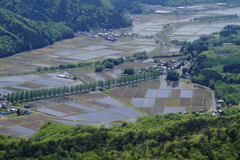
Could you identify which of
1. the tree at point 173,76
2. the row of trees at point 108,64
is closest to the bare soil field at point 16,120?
the row of trees at point 108,64

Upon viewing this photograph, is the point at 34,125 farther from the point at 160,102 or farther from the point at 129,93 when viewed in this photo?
the point at 129,93

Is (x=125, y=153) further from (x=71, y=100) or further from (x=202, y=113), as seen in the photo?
(x=71, y=100)

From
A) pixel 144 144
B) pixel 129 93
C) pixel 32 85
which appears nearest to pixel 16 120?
pixel 32 85

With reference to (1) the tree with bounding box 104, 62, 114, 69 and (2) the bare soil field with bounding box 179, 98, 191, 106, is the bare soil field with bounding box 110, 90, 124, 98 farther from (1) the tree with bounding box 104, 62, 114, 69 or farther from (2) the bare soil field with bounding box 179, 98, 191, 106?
(1) the tree with bounding box 104, 62, 114, 69

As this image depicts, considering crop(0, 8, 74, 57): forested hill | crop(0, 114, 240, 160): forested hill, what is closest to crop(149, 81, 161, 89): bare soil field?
crop(0, 114, 240, 160): forested hill

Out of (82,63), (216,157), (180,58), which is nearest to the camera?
(216,157)

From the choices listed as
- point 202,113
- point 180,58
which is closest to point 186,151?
point 202,113
